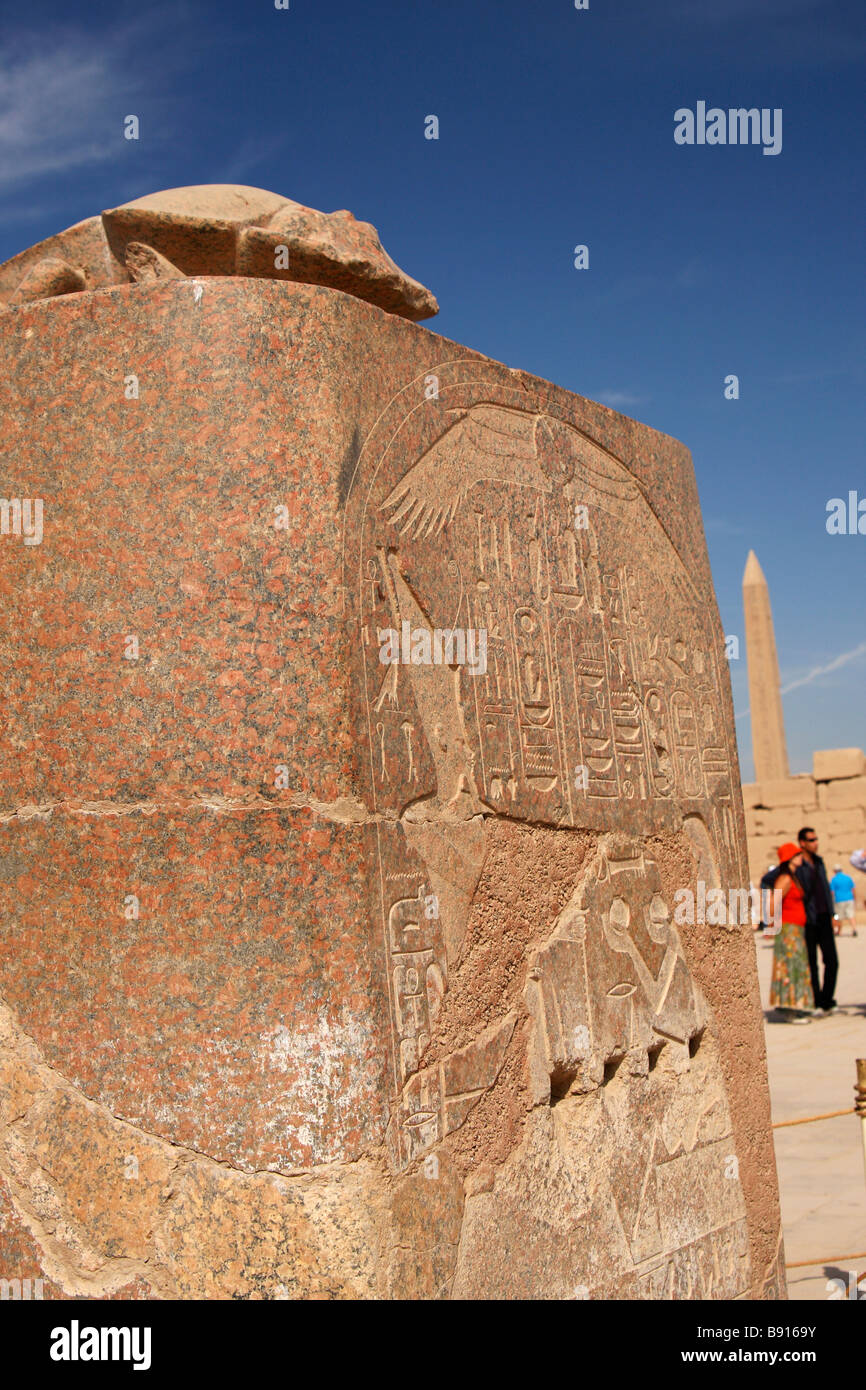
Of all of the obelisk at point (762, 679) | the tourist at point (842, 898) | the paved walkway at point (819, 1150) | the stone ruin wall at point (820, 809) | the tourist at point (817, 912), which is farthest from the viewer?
the obelisk at point (762, 679)

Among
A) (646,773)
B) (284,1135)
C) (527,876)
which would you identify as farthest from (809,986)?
(284,1135)

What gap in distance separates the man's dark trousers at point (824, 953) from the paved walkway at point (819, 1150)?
6.3 inches

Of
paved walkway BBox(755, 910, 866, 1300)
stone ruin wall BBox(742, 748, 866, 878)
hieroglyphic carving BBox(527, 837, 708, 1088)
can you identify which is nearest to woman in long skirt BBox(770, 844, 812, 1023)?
paved walkway BBox(755, 910, 866, 1300)

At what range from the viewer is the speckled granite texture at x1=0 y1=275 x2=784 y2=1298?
206cm

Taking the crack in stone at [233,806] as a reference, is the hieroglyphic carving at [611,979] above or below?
below

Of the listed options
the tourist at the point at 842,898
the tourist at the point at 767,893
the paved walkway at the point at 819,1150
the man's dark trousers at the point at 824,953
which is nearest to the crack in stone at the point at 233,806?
the paved walkway at the point at 819,1150

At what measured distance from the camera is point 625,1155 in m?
2.81

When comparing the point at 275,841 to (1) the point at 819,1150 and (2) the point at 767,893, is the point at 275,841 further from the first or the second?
(2) the point at 767,893

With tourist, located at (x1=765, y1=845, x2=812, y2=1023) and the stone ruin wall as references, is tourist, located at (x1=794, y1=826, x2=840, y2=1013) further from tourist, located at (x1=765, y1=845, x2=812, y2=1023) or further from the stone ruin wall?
the stone ruin wall

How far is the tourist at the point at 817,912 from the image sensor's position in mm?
8438

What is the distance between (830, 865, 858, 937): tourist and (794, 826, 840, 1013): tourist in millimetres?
4625

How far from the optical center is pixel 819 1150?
16.8 ft

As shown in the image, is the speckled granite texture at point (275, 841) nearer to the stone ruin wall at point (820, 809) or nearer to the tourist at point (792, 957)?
the tourist at point (792, 957)
